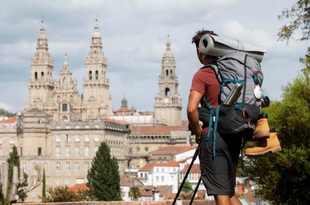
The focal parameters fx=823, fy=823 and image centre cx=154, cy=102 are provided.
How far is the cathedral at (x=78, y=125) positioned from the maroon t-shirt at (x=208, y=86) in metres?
103

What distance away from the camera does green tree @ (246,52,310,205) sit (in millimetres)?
24297

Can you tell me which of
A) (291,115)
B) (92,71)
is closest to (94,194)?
(291,115)

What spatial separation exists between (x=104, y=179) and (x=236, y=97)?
7953 cm

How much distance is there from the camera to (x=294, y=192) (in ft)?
79.9

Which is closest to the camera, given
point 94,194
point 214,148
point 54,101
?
point 214,148

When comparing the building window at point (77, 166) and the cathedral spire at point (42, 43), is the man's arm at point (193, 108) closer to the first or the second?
the building window at point (77, 166)

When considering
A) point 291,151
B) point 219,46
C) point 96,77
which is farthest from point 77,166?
point 219,46

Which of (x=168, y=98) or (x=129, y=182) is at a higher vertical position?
(x=168, y=98)

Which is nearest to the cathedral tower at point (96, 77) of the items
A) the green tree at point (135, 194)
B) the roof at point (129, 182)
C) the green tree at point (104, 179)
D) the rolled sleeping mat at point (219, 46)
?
the roof at point (129, 182)

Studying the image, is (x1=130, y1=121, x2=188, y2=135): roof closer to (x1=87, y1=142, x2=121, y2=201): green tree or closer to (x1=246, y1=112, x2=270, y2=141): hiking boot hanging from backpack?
(x1=87, y1=142, x2=121, y2=201): green tree

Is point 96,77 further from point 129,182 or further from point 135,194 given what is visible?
point 135,194

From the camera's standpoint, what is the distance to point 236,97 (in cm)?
621

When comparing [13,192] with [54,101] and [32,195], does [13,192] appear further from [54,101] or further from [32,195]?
[54,101]

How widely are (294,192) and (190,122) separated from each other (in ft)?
61.1
